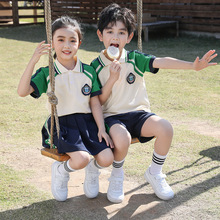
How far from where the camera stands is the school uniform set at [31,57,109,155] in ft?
9.00

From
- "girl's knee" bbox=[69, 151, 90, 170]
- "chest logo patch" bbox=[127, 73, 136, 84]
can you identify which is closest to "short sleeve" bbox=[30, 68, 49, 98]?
"girl's knee" bbox=[69, 151, 90, 170]

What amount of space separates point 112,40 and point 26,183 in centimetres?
128

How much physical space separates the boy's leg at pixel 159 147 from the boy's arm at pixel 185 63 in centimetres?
38

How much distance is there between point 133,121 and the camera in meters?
2.95

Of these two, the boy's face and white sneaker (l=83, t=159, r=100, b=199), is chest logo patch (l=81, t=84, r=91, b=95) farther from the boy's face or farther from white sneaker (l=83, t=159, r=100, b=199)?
white sneaker (l=83, t=159, r=100, b=199)

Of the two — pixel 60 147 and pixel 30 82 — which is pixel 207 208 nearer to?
pixel 60 147

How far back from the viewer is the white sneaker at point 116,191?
9.36ft

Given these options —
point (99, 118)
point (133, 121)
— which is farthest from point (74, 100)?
point (133, 121)

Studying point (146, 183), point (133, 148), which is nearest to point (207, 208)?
point (146, 183)

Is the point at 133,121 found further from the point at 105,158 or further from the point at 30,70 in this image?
the point at 30,70

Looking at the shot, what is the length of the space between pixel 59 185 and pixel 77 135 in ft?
1.27

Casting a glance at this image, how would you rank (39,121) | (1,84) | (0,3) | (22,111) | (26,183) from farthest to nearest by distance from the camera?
1. (0,3)
2. (1,84)
3. (22,111)
4. (39,121)
5. (26,183)

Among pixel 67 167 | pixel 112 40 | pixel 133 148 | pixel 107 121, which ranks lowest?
pixel 133 148

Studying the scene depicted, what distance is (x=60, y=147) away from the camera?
2676 millimetres
